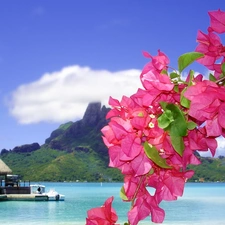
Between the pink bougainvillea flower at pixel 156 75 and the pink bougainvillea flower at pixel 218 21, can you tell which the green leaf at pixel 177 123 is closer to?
the pink bougainvillea flower at pixel 156 75

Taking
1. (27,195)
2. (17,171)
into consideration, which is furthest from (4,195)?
(17,171)

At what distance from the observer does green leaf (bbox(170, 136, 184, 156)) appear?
0.67 meters

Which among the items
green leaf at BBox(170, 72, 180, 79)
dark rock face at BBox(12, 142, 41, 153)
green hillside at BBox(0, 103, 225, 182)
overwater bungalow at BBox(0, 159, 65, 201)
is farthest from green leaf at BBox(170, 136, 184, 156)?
dark rock face at BBox(12, 142, 41, 153)

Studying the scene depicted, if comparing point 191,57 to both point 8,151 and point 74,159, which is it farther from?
point 8,151

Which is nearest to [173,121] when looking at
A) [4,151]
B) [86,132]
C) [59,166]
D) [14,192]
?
[14,192]

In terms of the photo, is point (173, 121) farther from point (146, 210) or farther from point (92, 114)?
point (92, 114)

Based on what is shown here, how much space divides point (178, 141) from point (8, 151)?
12614 centimetres

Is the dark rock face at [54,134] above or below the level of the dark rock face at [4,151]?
above

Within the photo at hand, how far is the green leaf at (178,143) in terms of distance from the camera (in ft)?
2.18

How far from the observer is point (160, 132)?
0.70 meters

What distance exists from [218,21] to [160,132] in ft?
0.63

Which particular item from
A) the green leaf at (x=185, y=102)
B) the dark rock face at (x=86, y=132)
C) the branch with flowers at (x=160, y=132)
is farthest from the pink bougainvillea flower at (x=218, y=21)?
the dark rock face at (x=86, y=132)

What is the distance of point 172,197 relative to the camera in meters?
0.71

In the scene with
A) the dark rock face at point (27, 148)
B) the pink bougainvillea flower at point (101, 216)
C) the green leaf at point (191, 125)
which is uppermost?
the dark rock face at point (27, 148)
